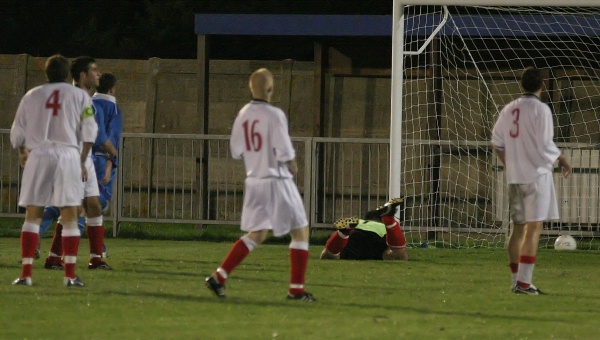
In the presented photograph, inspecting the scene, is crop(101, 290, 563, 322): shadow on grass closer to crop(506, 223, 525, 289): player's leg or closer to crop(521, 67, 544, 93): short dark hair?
crop(506, 223, 525, 289): player's leg

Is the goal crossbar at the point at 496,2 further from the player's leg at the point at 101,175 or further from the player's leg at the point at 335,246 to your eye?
the player's leg at the point at 101,175

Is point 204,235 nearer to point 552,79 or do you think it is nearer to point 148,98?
point 148,98

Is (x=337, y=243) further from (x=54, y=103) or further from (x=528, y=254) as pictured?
(x=54, y=103)

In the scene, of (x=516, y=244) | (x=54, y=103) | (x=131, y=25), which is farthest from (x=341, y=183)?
(x=131, y=25)

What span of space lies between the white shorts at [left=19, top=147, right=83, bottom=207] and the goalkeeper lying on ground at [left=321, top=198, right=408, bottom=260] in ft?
12.6

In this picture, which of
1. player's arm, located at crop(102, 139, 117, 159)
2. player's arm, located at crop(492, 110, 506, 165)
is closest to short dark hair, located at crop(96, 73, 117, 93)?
player's arm, located at crop(102, 139, 117, 159)

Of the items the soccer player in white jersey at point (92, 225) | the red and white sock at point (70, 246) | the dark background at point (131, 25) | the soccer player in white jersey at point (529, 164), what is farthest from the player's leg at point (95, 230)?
the dark background at point (131, 25)

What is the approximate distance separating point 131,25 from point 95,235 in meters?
16.1

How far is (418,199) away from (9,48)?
40.7 ft

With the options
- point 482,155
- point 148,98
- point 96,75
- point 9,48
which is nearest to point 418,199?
point 482,155

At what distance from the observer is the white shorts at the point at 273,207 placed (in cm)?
951

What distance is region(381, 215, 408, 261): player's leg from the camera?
13495 millimetres

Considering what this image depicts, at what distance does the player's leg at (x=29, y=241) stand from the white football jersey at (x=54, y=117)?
0.50m

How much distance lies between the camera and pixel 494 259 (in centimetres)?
1402
